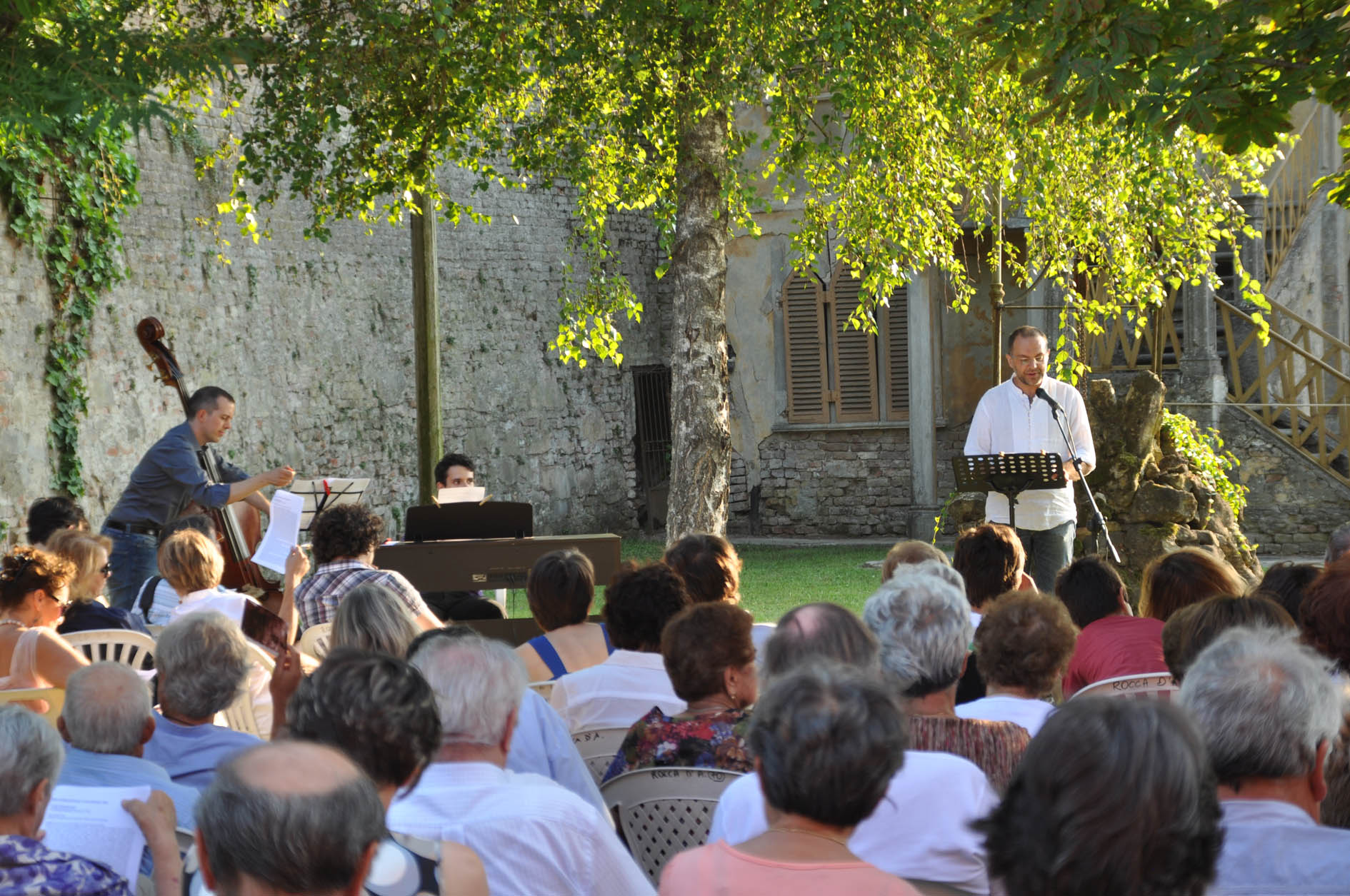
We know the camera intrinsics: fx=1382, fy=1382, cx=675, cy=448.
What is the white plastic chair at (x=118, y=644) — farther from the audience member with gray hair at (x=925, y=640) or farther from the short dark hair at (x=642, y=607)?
the audience member with gray hair at (x=925, y=640)

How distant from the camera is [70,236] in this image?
10453mm

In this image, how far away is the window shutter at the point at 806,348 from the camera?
16.3m

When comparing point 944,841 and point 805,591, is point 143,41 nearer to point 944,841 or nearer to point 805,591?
point 944,841

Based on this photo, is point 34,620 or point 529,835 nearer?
point 529,835

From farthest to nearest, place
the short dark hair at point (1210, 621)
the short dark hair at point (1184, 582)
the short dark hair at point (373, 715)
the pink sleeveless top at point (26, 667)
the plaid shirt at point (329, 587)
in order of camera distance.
→ the plaid shirt at point (329, 587) < the pink sleeveless top at point (26, 667) < the short dark hair at point (1184, 582) < the short dark hair at point (1210, 621) < the short dark hair at point (373, 715)

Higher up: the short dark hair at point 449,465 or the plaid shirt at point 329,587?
the short dark hair at point 449,465

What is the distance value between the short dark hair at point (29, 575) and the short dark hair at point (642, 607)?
6.37 feet

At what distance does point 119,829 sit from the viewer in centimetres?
248

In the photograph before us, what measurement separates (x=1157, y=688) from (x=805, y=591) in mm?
7416

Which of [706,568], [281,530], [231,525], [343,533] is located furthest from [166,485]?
[706,568]

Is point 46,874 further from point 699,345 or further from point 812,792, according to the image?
point 699,345

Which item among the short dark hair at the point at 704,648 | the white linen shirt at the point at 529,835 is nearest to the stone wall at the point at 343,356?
the short dark hair at the point at 704,648

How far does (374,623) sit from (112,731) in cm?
75

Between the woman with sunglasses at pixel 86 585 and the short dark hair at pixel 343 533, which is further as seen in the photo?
the short dark hair at pixel 343 533
